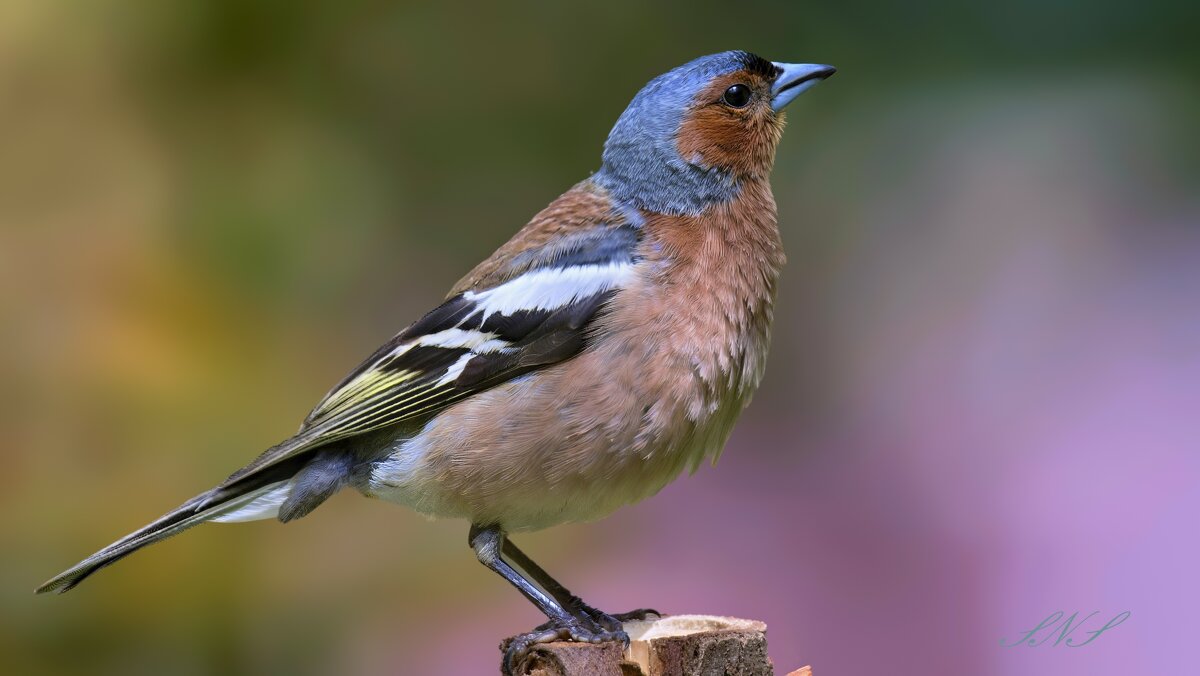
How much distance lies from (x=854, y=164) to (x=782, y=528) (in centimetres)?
157

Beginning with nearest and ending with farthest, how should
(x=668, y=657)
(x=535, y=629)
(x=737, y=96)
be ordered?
1. (x=668, y=657)
2. (x=535, y=629)
3. (x=737, y=96)

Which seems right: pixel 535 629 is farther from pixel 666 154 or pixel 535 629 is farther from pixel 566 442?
pixel 666 154

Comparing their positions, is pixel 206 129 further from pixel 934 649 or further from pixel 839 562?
pixel 934 649

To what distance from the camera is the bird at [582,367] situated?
7.13 feet

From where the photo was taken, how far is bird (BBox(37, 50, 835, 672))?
217cm

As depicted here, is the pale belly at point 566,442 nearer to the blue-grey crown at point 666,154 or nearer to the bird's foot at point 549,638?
the bird's foot at point 549,638

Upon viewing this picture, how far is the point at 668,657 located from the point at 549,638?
0.24m

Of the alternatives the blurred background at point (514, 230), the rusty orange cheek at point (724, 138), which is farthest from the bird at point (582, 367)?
the blurred background at point (514, 230)

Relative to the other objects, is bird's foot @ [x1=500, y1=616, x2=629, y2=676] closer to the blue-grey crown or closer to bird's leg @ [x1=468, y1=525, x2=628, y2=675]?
bird's leg @ [x1=468, y1=525, x2=628, y2=675]

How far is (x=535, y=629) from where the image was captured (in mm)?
2244

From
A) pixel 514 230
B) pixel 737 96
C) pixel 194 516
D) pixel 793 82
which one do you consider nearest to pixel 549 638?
pixel 194 516

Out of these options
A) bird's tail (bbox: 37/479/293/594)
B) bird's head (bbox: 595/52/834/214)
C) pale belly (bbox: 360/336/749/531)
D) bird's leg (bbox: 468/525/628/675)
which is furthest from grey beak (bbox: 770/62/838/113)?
bird's tail (bbox: 37/479/293/594)

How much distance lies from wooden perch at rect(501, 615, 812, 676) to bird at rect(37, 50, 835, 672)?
0.06m

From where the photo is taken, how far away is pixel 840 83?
4492 millimetres
